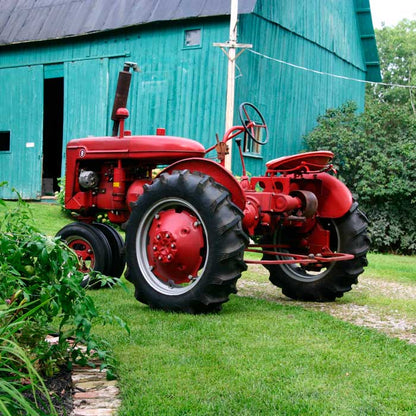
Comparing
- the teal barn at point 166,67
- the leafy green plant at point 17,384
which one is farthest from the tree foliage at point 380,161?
the leafy green plant at point 17,384

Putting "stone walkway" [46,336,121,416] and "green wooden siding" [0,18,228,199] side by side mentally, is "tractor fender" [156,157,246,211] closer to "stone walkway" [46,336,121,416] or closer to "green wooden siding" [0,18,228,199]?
"stone walkway" [46,336,121,416]

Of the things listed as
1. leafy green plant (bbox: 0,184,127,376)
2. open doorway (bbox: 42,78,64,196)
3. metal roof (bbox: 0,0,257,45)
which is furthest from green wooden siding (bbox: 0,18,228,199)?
leafy green plant (bbox: 0,184,127,376)

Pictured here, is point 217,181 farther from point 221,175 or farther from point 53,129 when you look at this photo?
point 53,129

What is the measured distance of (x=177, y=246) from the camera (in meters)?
5.17

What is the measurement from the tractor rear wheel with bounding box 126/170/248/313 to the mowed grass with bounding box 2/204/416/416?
0.64 ft

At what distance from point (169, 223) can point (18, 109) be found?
Result: 46.3 feet

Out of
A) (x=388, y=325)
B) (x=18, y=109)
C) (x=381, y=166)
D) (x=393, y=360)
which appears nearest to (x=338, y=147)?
(x=381, y=166)

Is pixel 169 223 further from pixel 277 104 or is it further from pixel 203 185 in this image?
pixel 277 104

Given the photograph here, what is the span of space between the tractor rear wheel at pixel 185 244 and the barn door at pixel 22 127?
12857mm

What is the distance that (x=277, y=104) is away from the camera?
53.6ft

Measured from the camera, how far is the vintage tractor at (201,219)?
5062mm

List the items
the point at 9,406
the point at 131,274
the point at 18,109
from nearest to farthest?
the point at 9,406 → the point at 131,274 → the point at 18,109

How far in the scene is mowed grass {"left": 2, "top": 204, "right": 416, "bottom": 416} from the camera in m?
2.96

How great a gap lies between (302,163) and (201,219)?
1.36m
